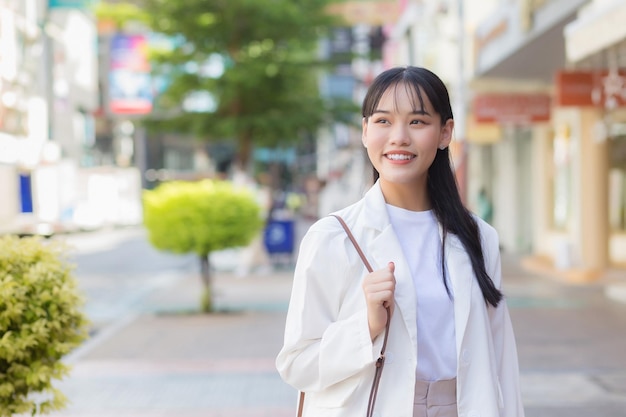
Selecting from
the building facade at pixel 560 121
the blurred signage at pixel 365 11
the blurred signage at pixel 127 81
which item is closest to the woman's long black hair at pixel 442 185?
the building facade at pixel 560 121

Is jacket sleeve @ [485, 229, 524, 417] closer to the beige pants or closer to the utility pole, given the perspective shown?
the beige pants

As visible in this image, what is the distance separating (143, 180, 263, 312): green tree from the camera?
12.8m

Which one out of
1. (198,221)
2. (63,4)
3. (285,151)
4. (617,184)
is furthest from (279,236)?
(63,4)

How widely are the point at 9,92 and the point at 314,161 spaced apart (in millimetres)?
66034

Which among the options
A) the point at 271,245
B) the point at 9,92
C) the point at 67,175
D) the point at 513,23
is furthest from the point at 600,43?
the point at 67,175

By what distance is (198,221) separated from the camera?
1279cm

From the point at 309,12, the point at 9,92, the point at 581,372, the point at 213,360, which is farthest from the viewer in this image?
the point at 9,92

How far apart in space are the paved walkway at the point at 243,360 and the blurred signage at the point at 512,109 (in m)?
4.37

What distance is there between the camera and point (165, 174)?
77062mm

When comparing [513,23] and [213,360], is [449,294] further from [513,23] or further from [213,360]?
[513,23]

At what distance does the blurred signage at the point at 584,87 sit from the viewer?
14.5m

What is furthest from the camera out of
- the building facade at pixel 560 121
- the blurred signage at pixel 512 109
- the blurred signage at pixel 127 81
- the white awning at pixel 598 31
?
the blurred signage at pixel 127 81

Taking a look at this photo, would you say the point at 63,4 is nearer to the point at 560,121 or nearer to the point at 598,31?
the point at 560,121

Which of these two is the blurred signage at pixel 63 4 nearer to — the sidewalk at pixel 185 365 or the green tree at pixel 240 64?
the green tree at pixel 240 64
